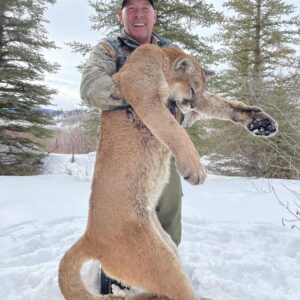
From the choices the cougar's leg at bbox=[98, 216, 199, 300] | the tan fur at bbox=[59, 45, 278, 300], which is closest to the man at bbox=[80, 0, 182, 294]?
the tan fur at bbox=[59, 45, 278, 300]

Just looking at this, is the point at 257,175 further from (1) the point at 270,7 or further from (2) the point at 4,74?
(2) the point at 4,74

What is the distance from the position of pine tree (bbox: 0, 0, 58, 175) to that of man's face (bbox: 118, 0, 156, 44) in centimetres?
958

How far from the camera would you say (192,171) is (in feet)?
6.88

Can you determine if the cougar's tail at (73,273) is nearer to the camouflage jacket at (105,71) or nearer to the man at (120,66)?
the man at (120,66)

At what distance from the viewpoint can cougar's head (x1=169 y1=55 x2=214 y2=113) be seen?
2.80m

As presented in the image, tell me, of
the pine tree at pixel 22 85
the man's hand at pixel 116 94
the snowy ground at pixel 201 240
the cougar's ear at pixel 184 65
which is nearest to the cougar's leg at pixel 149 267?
the man's hand at pixel 116 94

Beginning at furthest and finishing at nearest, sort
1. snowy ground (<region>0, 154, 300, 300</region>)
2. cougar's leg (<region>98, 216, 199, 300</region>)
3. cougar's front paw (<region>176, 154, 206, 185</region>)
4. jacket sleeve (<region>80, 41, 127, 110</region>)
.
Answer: snowy ground (<region>0, 154, 300, 300</region>) → jacket sleeve (<region>80, 41, 127, 110</region>) → cougar's leg (<region>98, 216, 199, 300</region>) → cougar's front paw (<region>176, 154, 206, 185</region>)

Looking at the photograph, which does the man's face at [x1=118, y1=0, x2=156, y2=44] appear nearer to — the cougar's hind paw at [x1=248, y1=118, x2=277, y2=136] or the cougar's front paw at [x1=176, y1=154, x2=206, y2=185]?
the cougar's hind paw at [x1=248, y1=118, x2=277, y2=136]

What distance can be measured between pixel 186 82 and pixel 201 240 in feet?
7.91

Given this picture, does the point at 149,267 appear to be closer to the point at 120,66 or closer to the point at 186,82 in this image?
the point at 186,82

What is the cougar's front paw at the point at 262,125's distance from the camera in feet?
8.86

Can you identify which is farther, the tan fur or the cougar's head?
the cougar's head

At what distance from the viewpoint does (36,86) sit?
12.3 m

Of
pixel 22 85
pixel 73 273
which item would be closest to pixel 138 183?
pixel 73 273
